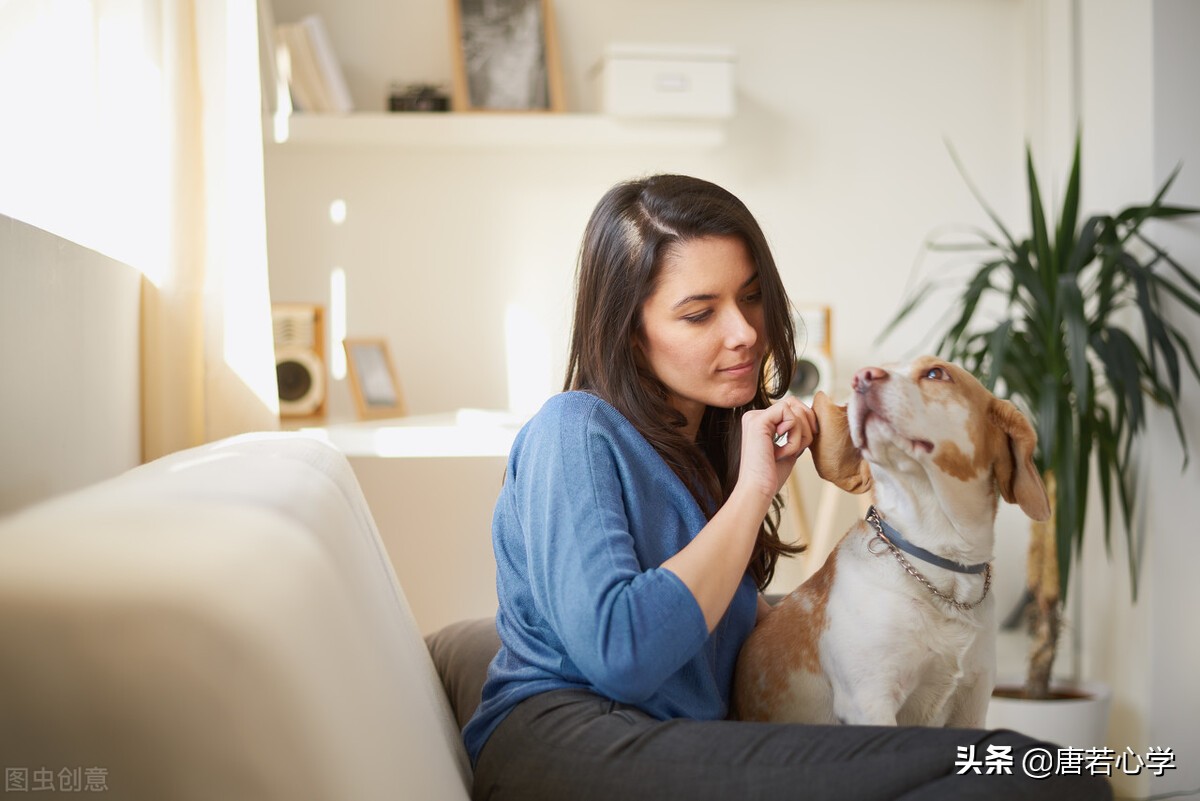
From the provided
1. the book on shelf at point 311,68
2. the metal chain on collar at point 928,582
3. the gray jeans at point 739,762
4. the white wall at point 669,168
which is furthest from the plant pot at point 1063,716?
the book on shelf at point 311,68

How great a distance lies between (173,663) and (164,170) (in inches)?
57.5

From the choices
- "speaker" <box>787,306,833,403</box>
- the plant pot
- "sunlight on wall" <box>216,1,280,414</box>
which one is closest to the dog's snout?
"sunlight on wall" <box>216,1,280,414</box>

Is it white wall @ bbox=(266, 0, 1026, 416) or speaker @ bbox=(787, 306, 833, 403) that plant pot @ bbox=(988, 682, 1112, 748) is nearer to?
speaker @ bbox=(787, 306, 833, 403)

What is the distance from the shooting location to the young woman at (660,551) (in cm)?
101

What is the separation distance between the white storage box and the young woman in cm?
180

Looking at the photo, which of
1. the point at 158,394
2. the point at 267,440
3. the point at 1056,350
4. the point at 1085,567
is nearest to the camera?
the point at 267,440

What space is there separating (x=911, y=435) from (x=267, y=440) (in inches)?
33.1

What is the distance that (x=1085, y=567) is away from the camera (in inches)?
118

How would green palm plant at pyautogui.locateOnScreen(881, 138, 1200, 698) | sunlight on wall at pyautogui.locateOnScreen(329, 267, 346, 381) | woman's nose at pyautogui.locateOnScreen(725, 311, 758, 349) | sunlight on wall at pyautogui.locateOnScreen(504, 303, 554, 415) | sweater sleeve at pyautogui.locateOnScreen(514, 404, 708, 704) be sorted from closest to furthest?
sweater sleeve at pyautogui.locateOnScreen(514, 404, 708, 704) < woman's nose at pyautogui.locateOnScreen(725, 311, 758, 349) < green palm plant at pyautogui.locateOnScreen(881, 138, 1200, 698) < sunlight on wall at pyautogui.locateOnScreen(329, 267, 346, 381) < sunlight on wall at pyautogui.locateOnScreen(504, 303, 554, 415)

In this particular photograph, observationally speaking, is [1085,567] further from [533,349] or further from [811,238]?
[533,349]

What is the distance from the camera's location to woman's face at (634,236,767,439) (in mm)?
1349

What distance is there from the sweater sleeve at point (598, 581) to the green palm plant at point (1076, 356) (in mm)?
1505

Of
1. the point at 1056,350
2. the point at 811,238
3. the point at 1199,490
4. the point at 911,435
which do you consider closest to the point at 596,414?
the point at 911,435

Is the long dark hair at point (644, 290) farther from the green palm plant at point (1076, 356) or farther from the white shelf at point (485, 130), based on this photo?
the white shelf at point (485, 130)
